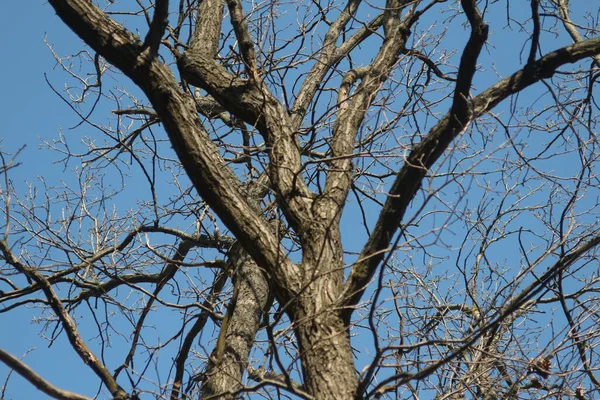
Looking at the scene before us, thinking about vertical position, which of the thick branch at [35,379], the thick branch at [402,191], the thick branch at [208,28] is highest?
the thick branch at [208,28]

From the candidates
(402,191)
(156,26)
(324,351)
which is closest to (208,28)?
(156,26)

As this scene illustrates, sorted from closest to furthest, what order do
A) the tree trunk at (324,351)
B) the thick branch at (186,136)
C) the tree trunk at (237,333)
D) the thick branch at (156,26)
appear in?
the tree trunk at (324,351) < the thick branch at (186,136) < the thick branch at (156,26) < the tree trunk at (237,333)

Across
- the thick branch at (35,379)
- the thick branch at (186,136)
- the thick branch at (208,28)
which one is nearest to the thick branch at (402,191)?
the thick branch at (186,136)

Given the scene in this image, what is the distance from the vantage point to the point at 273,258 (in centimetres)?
395

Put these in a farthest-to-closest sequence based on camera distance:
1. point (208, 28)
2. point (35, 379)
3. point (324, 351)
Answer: point (208, 28) → point (324, 351) → point (35, 379)

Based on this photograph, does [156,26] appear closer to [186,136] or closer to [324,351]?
[186,136]

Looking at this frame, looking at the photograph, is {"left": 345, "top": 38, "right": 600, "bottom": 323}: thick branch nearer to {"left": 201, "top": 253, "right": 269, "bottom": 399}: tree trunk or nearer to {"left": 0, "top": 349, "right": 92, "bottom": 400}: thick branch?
{"left": 201, "top": 253, "right": 269, "bottom": 399}: tree trunk

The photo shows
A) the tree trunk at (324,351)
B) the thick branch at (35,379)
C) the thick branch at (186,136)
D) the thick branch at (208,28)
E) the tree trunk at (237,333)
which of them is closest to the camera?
the thick branch at (35,379)

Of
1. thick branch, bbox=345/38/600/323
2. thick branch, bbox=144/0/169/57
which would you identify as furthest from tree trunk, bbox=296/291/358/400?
thick branch, bbox=144/0/169/57

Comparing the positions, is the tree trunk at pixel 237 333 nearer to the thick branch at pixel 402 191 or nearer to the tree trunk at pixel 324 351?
the tree trunk at pixel 324 351

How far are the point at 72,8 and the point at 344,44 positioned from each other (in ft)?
11.2

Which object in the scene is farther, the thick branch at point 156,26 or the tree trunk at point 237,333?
the tree trunk at point 237,333

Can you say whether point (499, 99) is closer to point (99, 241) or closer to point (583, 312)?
point (583, 312)

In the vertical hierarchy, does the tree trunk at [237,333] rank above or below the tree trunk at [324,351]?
above
